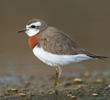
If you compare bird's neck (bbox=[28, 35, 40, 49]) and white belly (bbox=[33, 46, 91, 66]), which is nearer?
white belly (bbox=[33, 46, 91, 66])

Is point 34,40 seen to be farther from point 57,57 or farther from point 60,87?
point 60,87

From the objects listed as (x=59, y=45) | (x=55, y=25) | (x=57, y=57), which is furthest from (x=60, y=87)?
(x=55, y=25)

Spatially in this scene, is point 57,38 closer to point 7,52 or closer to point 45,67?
point 45,67

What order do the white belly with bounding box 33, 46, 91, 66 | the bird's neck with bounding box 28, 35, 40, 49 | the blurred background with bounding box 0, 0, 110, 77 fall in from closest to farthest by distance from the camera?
the white belly with bounding box 33, 46, 91, 66, the bird's neck with bounding box 28, 35, 40, 49, the blurred background with bounding box 0, 0, 110, 77

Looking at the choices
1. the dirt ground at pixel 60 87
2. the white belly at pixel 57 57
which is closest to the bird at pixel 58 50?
the white belly at pixel 57 57

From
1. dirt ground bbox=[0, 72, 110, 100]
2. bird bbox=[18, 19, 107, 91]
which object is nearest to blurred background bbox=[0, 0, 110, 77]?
dirt ground bbox=[0, 72, 110, 100]

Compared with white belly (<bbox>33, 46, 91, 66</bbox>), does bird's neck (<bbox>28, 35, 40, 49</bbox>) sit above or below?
above

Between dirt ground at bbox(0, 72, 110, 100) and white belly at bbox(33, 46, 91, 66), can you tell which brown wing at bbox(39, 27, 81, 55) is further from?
dirt ground at bbox(0, 72, 110, 100)

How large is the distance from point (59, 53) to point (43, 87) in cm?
145

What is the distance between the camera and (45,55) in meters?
7.65

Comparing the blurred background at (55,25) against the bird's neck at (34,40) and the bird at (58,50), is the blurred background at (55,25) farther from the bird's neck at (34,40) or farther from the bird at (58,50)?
the bird at (58,50)

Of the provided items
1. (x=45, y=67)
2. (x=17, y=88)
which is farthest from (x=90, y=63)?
(x=17, y=88)

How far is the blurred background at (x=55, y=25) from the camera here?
11.0 metres

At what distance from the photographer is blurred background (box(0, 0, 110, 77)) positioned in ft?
36.1
